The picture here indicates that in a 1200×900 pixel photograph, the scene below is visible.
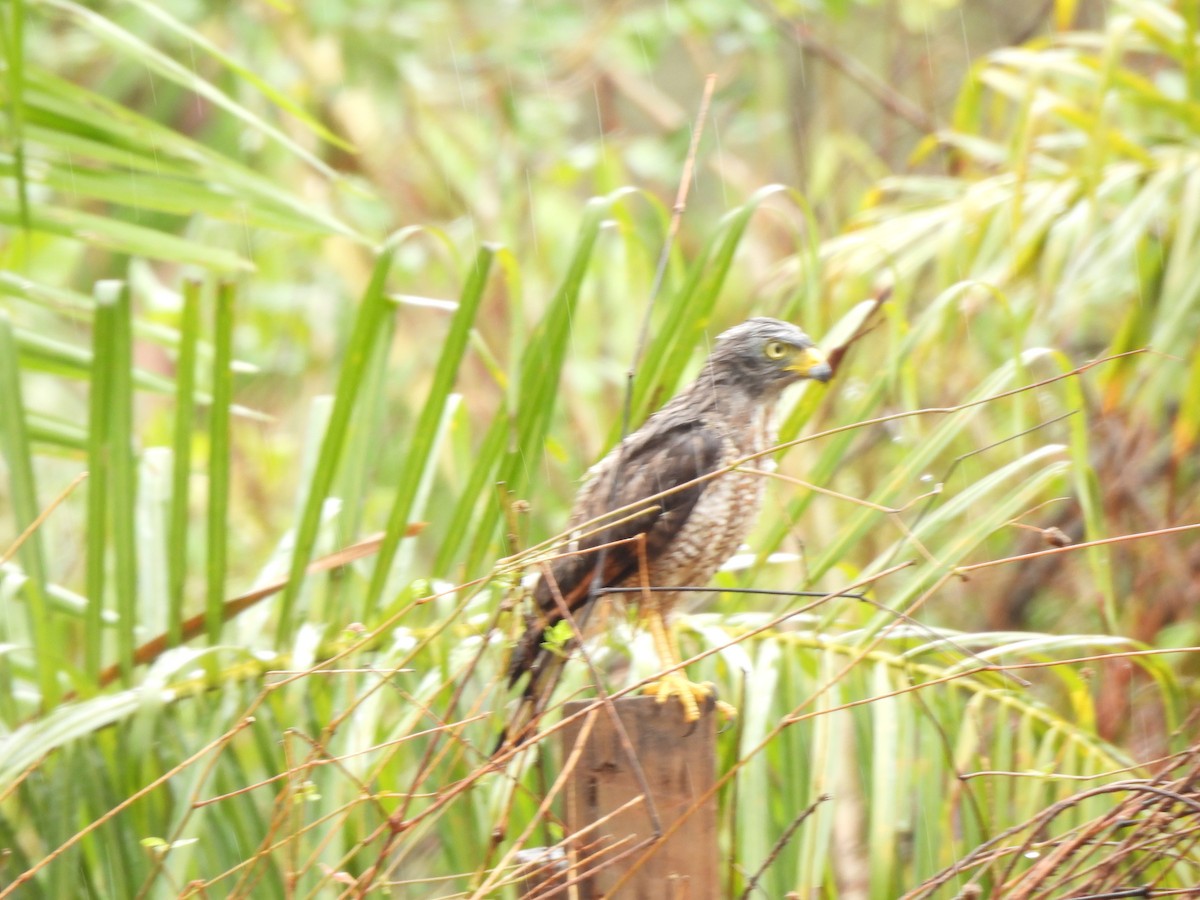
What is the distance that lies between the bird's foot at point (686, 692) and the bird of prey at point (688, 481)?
0.08 metres

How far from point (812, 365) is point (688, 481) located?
324mm

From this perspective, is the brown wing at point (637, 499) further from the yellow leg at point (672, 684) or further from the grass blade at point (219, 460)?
the grass blade at point (219, 460)

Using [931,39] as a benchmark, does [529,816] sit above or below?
below

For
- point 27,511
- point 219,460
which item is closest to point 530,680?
point 219,460

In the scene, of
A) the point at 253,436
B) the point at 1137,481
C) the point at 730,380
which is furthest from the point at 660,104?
the point at 730,380

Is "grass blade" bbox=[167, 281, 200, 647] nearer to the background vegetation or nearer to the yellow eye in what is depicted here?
the background vegetation

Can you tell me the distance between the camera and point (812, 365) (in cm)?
255

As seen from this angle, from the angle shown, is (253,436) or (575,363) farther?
(253,436)

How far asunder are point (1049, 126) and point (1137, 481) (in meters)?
1.41

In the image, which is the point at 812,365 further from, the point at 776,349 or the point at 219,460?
the point at 219,460

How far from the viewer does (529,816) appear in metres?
2.44

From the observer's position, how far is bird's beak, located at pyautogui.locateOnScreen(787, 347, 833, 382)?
2.53 meters

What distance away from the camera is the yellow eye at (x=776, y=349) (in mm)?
2609

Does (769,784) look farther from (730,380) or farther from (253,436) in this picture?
(253,436)
